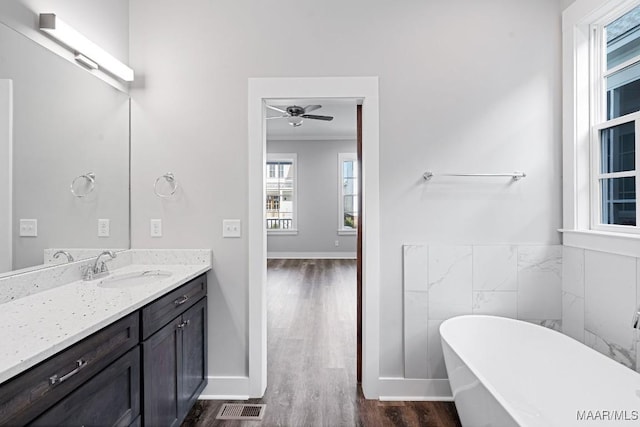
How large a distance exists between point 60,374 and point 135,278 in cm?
107

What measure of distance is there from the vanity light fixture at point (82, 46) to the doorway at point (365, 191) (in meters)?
0.82

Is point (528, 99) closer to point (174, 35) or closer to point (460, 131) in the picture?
point (460, 131)

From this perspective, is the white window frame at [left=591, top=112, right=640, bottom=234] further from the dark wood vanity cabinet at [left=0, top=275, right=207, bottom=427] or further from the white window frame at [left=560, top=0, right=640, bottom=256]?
the dark wood vanity cabinet at [left=0, top=275, right=207, bottom=427]

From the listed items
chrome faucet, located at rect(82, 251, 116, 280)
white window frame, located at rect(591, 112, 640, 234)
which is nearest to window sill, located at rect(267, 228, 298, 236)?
chrome faucet, located at rect(82, 251, 116, 280)

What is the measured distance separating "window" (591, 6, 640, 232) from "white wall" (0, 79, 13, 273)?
3.15 m

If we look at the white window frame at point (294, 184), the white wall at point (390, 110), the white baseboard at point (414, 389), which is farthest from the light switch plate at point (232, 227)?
the white window frame at point (294, 184)

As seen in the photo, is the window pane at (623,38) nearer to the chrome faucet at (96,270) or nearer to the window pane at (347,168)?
the chrome faucet at (96,270)

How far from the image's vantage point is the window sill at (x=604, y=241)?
5.81 ft

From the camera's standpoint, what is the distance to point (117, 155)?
222 centimetres

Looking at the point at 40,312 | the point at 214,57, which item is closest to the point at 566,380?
the point at 40,312

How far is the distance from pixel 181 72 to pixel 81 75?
581 millimetres

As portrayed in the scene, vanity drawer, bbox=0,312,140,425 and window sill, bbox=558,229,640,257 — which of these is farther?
window sill, bbox=558,229,640,257

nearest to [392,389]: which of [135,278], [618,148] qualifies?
[135,278]

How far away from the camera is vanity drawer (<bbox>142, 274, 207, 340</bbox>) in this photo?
5.22ft
